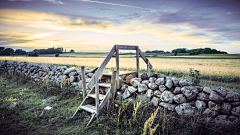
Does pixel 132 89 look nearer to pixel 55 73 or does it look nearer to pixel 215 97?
pixel 215 97


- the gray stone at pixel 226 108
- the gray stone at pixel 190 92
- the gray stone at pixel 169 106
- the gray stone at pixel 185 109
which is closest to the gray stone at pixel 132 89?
the gray stone at pixel 169 106

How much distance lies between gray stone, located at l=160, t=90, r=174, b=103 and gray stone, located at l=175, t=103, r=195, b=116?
0.35 metres

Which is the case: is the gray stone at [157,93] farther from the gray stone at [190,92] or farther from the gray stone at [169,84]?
the gray stone at [190,92]

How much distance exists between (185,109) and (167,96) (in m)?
0.71

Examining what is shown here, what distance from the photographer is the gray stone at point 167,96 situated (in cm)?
467

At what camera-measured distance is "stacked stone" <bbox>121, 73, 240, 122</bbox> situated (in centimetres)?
386

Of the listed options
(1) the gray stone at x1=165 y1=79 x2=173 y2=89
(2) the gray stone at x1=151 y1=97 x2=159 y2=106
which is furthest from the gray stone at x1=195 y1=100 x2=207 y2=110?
(2) the gray stone at x1=151 y1=97 x2=159 y2=106

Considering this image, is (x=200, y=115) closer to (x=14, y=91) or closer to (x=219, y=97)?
(x=219, y=97)

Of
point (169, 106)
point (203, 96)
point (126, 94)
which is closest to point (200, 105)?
point (203, 96)

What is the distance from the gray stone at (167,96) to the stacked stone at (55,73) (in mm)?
4108

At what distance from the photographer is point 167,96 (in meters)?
4.74

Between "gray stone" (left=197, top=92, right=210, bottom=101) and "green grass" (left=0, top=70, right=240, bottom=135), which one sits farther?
"gray stone" (left=197, top=92, right=210, bottom=101)

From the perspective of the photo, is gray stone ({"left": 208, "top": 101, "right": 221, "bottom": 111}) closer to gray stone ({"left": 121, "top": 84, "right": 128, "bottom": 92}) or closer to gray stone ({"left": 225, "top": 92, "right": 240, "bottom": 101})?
gray stone ({"left": 225, "top": 92, "right": 240, "bottom": 101})

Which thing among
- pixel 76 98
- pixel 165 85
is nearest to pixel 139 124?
pixel 165 85
